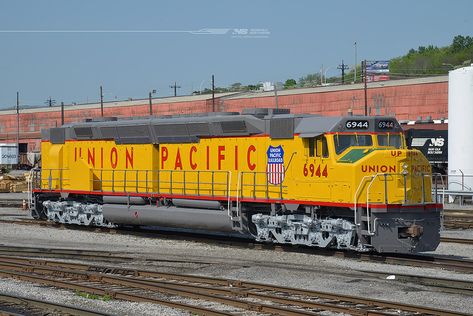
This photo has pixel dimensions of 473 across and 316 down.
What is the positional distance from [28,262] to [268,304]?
6.96 m

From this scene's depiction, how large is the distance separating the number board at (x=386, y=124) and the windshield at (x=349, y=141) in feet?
1.49

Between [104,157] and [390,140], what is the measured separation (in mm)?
10060

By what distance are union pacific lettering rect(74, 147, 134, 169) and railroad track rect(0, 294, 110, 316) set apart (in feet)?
37.6

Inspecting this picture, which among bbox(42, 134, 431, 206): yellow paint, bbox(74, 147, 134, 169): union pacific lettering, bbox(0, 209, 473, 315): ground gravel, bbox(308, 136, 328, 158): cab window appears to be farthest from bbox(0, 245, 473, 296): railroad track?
bbox(74, 147, 134, 169): union pacific lettering

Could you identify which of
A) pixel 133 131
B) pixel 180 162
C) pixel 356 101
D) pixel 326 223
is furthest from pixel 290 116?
pixel 356 101

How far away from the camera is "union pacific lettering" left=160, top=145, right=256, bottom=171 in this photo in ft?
64.6

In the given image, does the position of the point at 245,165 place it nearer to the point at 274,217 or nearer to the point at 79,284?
the point at 274,217

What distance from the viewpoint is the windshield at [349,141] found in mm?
17297

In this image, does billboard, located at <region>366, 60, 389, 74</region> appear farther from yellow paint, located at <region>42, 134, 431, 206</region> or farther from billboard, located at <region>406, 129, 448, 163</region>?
yellow paint, located at <region>42, 134, 431, 206</region>

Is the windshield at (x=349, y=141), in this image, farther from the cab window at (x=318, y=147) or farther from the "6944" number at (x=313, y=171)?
the "6944" number at (x=313, y=171)

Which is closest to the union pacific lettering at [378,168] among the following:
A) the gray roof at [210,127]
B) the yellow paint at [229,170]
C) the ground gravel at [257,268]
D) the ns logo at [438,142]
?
the yellow paint at [229,170]

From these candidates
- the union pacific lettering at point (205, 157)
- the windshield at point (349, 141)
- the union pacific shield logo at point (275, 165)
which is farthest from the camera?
the union pacific lettering at point (205, 157)

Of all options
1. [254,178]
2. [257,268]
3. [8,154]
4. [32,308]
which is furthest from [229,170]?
[8,154]

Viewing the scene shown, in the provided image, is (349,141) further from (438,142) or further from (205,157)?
(438,142)
